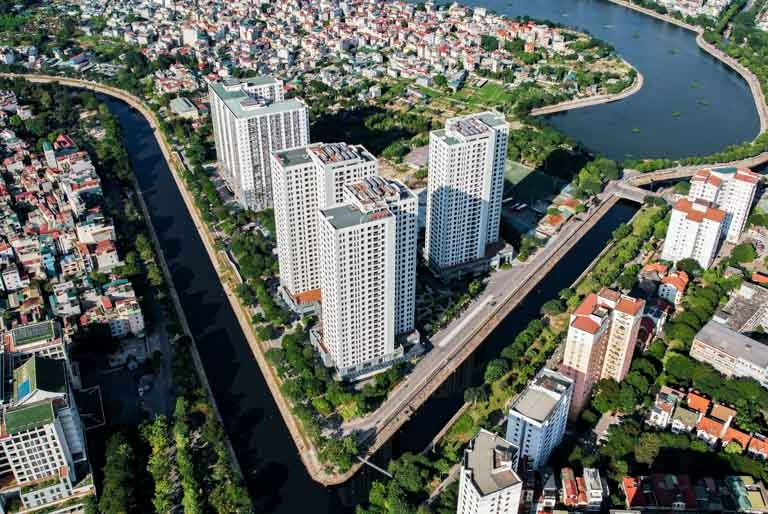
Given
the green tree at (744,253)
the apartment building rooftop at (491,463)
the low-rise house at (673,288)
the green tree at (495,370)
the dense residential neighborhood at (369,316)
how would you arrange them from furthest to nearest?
the green tree at (744,253) < the low-rise house at (673,288) < the green tree at (495,370) < the dense residential neighborhood at (369,316) < the apartment building rooftop at (491,463)

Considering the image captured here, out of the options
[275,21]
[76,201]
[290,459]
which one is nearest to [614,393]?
[290,459]

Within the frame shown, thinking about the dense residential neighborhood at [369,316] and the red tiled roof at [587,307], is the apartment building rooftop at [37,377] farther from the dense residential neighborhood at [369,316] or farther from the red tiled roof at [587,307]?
the red tiled roof at [587,307]

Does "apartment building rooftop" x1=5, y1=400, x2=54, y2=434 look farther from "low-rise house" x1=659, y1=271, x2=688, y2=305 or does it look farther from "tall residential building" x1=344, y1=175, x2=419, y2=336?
"low-rise house" x1=659, y1=271, x2=688, y2=305

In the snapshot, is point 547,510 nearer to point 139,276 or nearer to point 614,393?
point 614,393

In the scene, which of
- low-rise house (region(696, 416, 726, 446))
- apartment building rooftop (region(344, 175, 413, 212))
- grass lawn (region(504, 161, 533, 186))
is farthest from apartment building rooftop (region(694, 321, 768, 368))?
grass lawn (region(504, 161, 533, 186))

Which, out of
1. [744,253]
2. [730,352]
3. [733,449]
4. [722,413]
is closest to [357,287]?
[722,413]

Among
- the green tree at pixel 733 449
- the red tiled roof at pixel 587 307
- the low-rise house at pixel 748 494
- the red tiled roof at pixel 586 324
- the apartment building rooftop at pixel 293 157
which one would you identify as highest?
the apartment building rooftop at pixel 293 157

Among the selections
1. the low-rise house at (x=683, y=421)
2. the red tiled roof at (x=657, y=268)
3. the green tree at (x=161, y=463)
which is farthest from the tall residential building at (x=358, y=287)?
the red tiled roof at (x=657, y=268)
